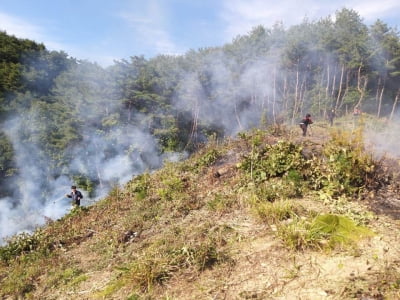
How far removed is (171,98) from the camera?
23.6 meters

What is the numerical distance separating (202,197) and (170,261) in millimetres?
2801

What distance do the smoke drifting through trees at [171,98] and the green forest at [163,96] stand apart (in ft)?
0.26

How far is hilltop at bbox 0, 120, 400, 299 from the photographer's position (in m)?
3.30

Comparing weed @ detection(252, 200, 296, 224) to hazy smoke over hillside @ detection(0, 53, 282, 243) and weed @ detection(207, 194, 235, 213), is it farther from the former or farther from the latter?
hazy smoke over hillside @ detection(0, 53, 282, 243)

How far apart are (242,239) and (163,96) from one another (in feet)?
64.5

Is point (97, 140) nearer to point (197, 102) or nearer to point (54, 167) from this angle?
point (54, 167)

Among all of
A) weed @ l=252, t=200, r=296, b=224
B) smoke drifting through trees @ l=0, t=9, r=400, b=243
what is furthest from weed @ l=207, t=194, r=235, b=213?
smoke drifting through trees @ l=0, t=9, r=400, b=243

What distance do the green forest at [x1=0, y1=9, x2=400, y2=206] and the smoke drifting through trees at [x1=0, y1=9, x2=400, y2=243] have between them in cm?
8

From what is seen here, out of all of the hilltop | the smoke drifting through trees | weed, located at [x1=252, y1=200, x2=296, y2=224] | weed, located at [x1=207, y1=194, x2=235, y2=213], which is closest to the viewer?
the hilltop

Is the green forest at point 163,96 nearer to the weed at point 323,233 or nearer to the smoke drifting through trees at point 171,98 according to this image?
the smoke drifting through trees at point 171,98

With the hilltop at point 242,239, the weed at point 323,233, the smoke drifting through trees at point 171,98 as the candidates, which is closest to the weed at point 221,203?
the hilltop at point 242,239

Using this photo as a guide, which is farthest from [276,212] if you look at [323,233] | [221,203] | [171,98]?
[171,98]

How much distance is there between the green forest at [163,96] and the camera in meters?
19.2

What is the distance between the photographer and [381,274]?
3.04 m
